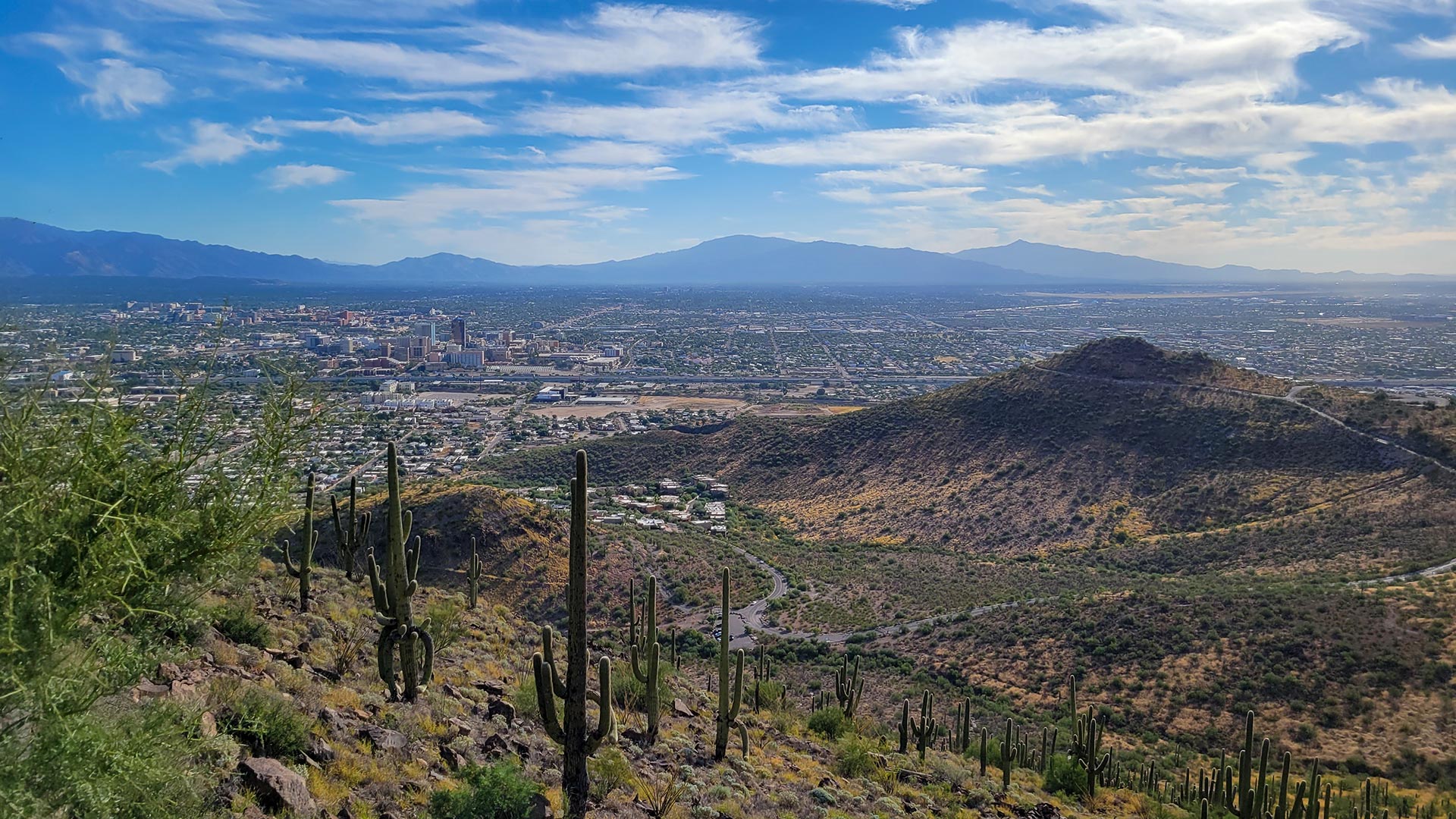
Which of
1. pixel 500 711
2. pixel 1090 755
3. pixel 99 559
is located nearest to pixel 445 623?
pixel 500 711

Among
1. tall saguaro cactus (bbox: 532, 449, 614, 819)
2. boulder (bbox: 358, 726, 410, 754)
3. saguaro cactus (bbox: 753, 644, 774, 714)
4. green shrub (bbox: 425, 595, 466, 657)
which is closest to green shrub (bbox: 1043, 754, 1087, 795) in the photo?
saguaro cactus (bbox: 753, 644, 774, 714)

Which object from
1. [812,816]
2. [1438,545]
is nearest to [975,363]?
[1438,545]

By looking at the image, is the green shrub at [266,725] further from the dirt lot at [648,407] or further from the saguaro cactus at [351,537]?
the dirt lot at [648,407]

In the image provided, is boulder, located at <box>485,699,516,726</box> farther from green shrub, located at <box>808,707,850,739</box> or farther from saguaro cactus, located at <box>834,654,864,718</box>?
saguaro cactus, located at <box>834,654,864,718</box>

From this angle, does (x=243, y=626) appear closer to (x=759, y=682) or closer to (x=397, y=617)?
(x=397, y=617)

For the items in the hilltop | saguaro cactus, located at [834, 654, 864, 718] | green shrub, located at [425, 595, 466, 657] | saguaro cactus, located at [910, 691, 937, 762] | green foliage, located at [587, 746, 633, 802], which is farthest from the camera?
the hilltop

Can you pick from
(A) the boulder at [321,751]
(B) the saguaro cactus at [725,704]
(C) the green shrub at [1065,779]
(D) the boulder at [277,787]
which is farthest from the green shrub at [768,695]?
(D) the boulder at [277,787]
